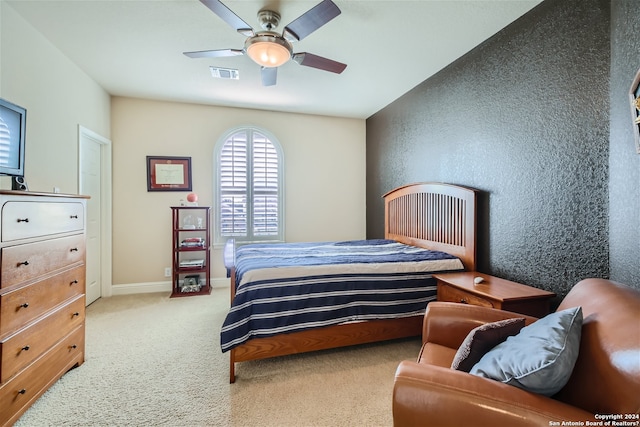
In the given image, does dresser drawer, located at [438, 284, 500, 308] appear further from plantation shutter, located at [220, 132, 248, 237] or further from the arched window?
plantation shutter, located at [220, 132, 248, 237]

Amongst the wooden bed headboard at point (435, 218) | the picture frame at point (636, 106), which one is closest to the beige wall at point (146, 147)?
the wooden bed headboard at point (435, 218)

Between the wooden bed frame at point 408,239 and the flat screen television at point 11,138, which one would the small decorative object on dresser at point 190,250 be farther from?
the flat screen television at point 11,138

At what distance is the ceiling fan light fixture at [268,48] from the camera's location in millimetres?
2061

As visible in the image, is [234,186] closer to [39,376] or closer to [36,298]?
[36,298]

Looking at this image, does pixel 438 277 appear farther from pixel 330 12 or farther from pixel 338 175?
pixel 338 175

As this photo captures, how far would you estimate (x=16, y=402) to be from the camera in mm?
1498

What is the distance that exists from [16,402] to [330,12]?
2856mm

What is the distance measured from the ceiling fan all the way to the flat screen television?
3.78ft

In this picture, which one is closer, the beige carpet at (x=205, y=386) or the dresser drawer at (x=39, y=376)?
the dresser drawer at (x=39, y=376)

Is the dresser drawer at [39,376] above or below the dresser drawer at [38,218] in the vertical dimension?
below

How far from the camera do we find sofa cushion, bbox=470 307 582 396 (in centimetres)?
91

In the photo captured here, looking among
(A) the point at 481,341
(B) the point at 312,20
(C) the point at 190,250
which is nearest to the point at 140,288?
(C) the point at 190,250

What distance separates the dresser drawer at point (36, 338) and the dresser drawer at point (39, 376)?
0.05 meters

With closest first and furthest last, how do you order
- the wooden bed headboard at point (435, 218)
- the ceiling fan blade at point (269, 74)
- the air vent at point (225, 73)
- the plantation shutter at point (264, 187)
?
the ceiling fan blade at point (269, 74) < the wooden bed headboard at point (435, 218) < the air vent at point (225, 73) < the plantation shutter at point (264, 187)
